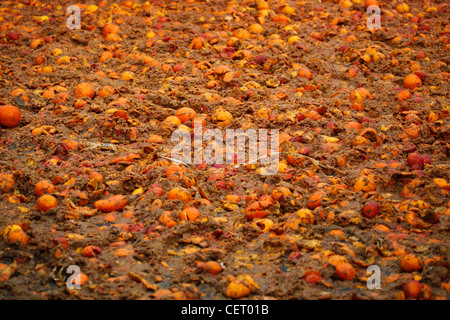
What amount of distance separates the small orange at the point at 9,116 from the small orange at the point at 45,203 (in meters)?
1.03

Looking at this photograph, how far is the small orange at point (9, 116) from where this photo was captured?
3.62 m

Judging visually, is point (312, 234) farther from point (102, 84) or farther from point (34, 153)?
point (102, 84)

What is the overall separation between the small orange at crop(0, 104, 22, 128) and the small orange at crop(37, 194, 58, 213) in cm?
103

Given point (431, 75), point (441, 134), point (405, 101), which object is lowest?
point (441, 134)

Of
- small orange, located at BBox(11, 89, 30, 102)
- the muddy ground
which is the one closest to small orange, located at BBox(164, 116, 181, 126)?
the muddy ground

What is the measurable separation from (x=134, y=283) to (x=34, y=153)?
1.44 m

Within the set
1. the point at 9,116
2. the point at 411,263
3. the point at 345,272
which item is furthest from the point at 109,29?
the point at 411,263

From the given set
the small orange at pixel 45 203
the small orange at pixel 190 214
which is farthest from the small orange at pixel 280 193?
the small orange at pixel 45 203

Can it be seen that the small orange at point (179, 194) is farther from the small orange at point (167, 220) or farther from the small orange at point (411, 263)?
the small orange at point (411, 263)

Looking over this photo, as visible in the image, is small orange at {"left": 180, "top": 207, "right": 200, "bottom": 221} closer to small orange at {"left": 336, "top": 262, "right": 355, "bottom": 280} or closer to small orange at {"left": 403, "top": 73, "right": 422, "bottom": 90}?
small orange at {"left": 336, "top": 262, "right": 355, "bottom": 280}

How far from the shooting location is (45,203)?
9.37ft

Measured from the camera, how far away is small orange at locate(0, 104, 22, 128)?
3.62m

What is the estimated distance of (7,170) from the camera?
3.20m
